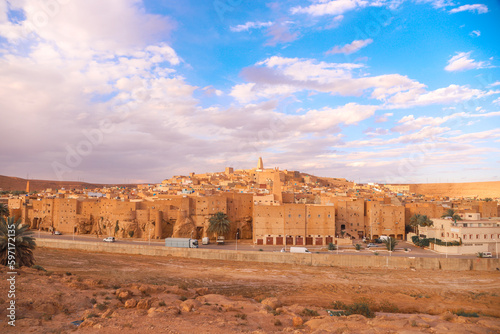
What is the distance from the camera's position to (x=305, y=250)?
34094mm

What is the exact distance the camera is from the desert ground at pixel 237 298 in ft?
44.6

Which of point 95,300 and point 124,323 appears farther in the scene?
point 95,300

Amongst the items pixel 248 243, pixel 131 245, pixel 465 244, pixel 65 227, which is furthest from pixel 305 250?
pixel 65 227

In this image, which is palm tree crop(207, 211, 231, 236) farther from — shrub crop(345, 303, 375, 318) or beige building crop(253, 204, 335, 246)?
shrub crop(345, 303, 375, 318)

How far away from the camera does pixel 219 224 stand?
41.3 meters

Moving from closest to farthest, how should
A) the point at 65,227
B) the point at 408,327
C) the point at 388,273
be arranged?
1. the point at 408,327
2. the point at 388,273
3. the point at 65,227

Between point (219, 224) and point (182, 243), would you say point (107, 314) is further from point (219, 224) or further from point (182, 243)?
point (219, 224)

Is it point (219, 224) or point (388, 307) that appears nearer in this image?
point (388, 307)

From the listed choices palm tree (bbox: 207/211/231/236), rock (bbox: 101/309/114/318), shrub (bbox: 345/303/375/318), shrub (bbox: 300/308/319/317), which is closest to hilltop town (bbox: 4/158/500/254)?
palm tree (bbox: 207/211/231/236)

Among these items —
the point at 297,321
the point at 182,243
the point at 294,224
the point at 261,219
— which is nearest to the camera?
the point at 297,321

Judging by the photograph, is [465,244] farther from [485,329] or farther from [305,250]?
[485,329]

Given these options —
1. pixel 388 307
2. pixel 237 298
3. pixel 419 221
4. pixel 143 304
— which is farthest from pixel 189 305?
pixel 419 221

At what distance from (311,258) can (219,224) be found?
13.0 m

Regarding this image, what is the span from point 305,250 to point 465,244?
16024 mm
